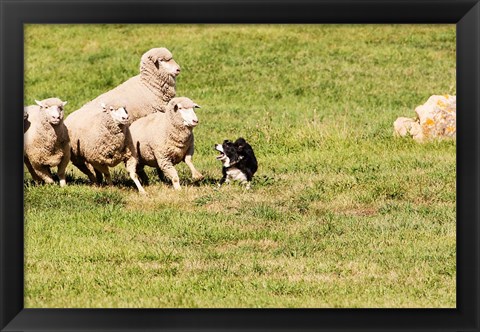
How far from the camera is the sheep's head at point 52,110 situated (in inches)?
487

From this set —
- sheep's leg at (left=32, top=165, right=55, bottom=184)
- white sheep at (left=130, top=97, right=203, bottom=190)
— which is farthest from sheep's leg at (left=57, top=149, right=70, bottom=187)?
white sheep at (left=130, top=97, right=203, bottom=190)

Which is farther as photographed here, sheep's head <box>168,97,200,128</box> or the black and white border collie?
the black and white border collie

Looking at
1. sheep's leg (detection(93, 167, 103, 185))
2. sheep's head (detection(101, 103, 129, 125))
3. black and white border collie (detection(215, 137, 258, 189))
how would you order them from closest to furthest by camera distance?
1. sheep's head (detection(101, 103, 129, 125))
2. black and white border collie (detection(215, 137, 258, 189))
3. sheep's leg (detection(93, 167, 103, 185))

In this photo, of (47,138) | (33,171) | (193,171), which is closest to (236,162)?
(193,171)

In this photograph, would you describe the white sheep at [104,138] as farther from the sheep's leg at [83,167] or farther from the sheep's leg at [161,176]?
the sheep's leg at [161,176]

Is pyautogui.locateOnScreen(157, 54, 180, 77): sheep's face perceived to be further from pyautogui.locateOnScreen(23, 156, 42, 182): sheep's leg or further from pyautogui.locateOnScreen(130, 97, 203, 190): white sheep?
pyautogui.locateOnScreen(23, 156, 42, 182): sheep's leg

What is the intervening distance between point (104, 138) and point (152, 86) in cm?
174

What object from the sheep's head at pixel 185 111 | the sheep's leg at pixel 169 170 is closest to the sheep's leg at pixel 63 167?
the sheep's leg at pixel 169 170

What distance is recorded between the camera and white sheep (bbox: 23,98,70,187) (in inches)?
493

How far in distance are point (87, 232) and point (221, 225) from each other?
1.47 metres

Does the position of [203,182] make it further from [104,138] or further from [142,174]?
[104,138]

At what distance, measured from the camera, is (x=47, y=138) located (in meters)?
12.6

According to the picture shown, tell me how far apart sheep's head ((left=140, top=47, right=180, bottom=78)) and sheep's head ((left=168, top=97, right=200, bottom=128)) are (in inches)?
58.1
